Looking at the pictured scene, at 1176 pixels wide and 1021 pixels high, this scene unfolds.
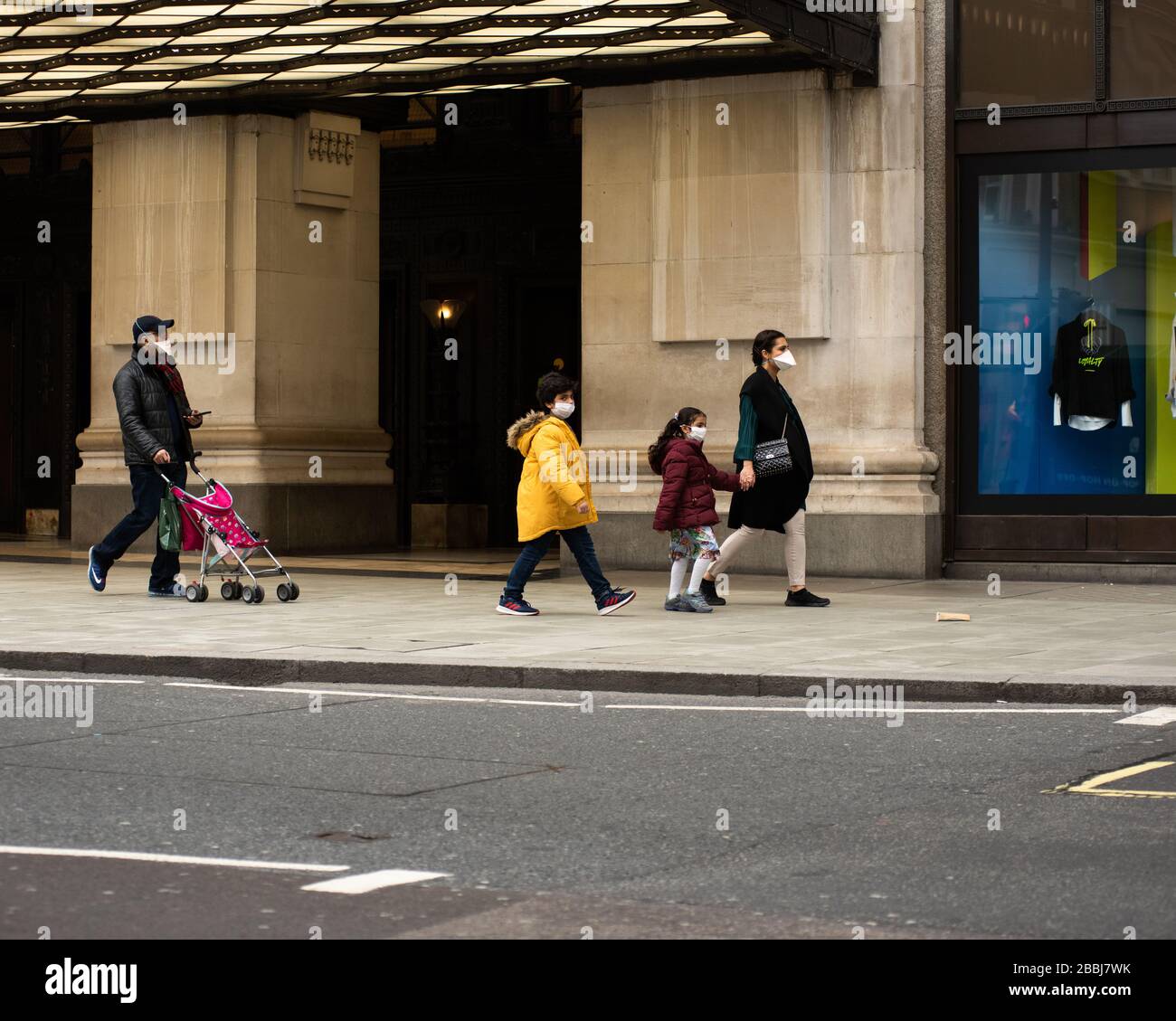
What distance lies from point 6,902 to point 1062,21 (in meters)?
14.4

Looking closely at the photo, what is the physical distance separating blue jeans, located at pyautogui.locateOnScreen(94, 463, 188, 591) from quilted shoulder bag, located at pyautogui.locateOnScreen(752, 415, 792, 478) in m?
4.45

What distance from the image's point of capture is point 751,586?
16766mm

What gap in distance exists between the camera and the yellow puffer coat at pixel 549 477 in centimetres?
1362

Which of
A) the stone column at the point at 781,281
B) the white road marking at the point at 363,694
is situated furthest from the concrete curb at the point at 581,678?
the stone column at the point at 781,281

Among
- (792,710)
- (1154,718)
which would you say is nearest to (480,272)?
(792,710)

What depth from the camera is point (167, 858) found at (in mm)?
6191

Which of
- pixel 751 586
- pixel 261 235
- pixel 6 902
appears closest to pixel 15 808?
pixel 6 902

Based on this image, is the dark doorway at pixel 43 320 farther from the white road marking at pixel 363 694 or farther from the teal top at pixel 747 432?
the white road marking at pixel 363 694

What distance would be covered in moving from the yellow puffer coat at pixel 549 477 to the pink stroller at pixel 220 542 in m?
2.17

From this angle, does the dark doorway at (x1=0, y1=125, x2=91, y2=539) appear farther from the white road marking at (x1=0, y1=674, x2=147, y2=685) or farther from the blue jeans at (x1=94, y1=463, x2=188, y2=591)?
the white road marking at (x1=0, y1=674, x2=147, y2=685)

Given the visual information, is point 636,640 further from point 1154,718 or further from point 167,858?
point 167,858

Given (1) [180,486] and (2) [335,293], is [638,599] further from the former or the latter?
(2) [335,293]

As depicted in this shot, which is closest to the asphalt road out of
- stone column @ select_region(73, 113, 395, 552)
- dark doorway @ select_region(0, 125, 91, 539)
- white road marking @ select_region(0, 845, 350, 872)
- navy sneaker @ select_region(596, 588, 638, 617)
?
white road marking @ select_region(0, 845, 350, 872)

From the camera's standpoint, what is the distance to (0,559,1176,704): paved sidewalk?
34.4ft
